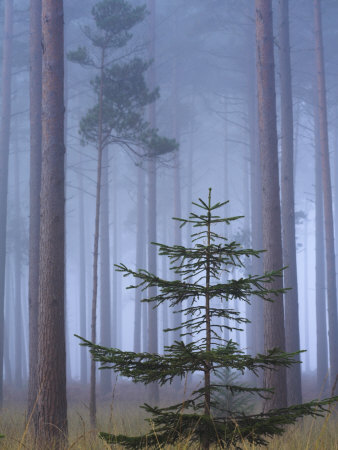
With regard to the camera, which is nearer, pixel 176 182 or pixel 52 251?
pixel 52 251

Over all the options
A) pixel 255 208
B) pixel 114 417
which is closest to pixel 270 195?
pixel 114 417

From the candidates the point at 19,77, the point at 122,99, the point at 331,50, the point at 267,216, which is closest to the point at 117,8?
the point at 122,99

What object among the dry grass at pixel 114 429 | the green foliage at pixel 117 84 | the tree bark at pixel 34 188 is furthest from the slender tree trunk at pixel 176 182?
the tree bark at pixel 34 188

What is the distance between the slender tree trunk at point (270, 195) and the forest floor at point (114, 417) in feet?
3.04

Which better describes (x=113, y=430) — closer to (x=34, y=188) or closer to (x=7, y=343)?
(x=34, y=188)

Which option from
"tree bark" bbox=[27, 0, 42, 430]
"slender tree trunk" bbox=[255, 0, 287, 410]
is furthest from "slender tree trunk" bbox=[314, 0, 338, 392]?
"tree bark" bbox=[27, 0, 42, 430]

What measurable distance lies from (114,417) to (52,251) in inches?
202

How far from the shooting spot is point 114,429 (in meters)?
4.26

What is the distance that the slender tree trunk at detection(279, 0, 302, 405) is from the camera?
1206cm

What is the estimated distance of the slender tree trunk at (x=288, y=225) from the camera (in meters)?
12.1

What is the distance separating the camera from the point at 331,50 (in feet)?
89.5

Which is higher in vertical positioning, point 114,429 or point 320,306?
point 320,306

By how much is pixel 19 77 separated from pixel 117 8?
73.2ft

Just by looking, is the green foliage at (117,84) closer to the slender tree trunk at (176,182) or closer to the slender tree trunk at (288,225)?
the slender tree trunk at (288,225)
